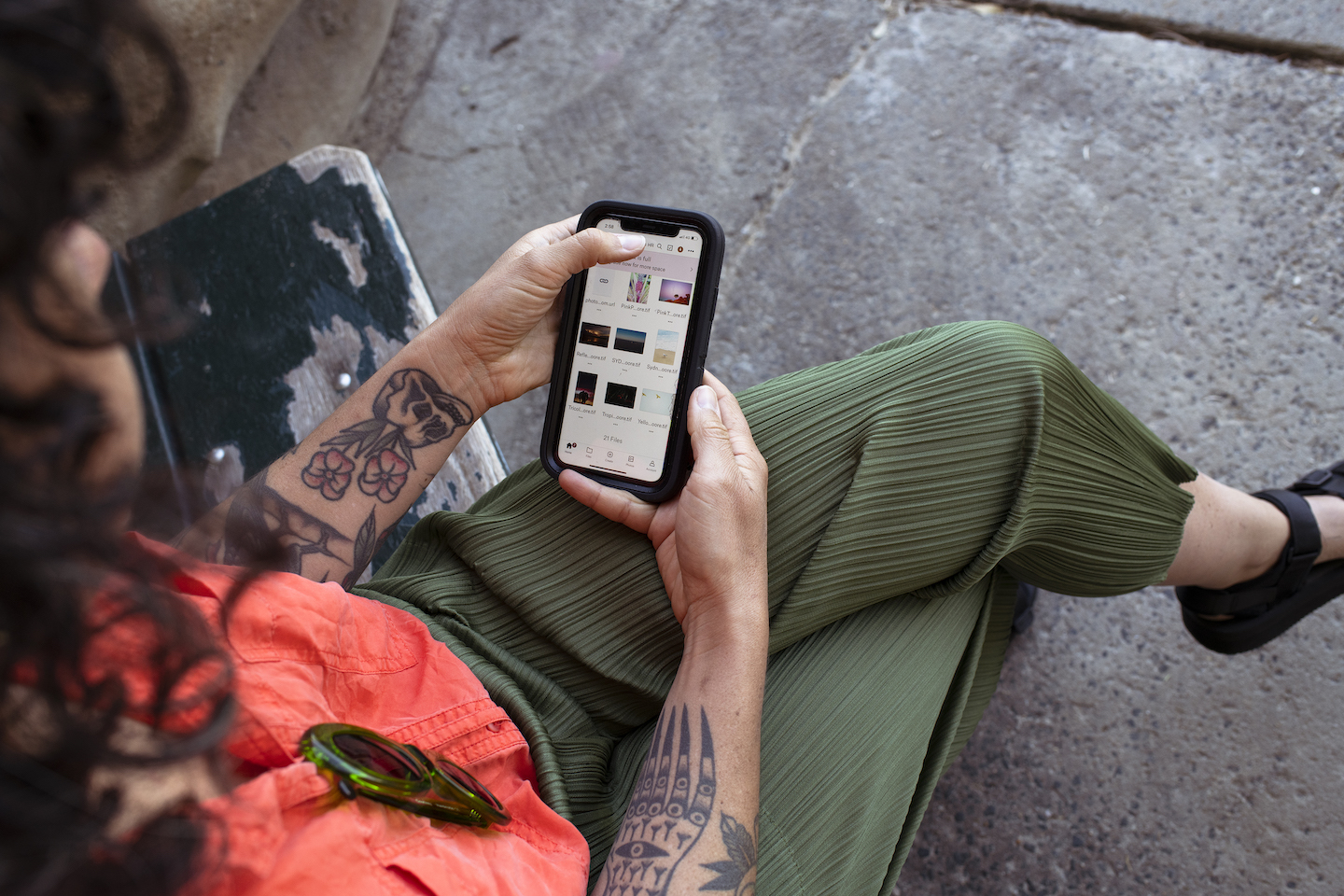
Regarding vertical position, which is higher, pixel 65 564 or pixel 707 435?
pixel 65 564

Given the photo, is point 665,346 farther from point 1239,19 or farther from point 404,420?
point 1239,19

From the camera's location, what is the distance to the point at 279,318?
1.27m

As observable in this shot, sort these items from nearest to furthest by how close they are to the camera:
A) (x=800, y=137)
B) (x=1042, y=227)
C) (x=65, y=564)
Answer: (x=65, y=564) < (x=1042, y=227) < (x=800, y=137)

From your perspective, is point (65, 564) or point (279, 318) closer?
point (65, 564)

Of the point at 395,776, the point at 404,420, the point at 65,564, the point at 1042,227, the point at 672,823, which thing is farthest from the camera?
the point at 1042,227

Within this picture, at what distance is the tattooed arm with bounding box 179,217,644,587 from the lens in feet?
3.14

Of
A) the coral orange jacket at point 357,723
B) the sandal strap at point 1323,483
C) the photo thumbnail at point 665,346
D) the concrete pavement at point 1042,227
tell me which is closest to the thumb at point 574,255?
the photo thumbnail at point 665,346

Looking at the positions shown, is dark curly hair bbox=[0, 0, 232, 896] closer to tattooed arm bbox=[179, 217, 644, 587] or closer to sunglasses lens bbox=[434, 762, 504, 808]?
sunglasses lens bbox=[434, 762, 504, 808]

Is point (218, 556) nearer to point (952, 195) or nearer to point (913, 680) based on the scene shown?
point (913, 680)

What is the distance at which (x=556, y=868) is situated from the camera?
2.52ft

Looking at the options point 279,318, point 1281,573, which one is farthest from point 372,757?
point 1281,573

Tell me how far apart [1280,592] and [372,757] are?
131 cm

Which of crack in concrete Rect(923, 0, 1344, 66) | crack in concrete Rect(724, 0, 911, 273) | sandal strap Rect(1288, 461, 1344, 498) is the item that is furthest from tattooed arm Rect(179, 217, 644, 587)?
crack in concrete Rect(923, 0, 1344, 66)

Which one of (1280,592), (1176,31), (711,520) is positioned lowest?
(1280,592)
